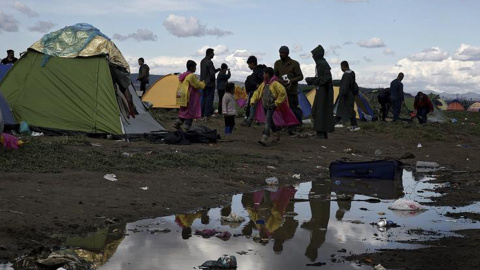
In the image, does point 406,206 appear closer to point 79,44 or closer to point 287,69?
point 287,69

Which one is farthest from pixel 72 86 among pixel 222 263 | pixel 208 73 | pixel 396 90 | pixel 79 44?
pixel 396 90

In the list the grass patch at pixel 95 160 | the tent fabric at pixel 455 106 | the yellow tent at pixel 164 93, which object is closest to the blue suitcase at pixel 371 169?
the grass patch at pixel 95 160

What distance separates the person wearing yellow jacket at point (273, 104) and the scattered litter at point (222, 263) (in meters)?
10.1

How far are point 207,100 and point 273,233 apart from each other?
15257 millimetres

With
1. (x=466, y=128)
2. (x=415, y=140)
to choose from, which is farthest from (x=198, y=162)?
(x=466, y=128)

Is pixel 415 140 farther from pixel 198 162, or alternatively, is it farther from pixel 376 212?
pixel 376 212

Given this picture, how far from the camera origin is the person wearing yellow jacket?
16016 mm

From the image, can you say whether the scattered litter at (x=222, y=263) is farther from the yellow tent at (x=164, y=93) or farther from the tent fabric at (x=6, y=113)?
the yellow tent at (x=164, y=93)

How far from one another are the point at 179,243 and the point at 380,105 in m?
23.2

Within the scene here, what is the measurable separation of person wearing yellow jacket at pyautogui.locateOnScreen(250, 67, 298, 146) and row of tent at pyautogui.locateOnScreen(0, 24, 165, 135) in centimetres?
248

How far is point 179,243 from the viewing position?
6.84 m

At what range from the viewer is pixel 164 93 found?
27734 millimetres

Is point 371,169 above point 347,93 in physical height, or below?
below

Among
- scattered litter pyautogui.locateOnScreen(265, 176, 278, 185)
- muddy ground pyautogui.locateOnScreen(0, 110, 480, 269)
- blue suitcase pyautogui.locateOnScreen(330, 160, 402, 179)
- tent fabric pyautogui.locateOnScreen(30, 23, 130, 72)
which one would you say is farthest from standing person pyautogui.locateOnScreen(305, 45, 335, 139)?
scattered litter pyautogui.locateOnScreen(265, 176, 278, 185)
